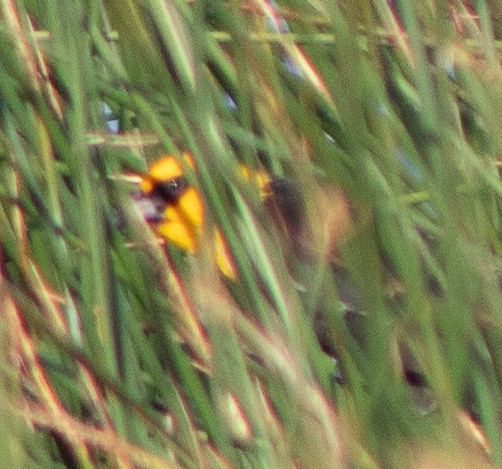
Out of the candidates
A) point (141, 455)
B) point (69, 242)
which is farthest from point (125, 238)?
point (141, 455)

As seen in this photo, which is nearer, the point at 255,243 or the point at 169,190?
the point at 255,243

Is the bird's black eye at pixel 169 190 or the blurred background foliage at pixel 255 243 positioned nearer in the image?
the blurred background foliage at pixel 255 243

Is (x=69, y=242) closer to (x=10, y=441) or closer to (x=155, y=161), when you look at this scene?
(x=155, y=161)

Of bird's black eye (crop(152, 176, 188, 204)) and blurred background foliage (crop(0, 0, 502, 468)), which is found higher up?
blurred background foliage (crop(0, 0, 502, 468))

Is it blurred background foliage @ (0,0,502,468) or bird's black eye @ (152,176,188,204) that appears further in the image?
bird's black eye @ (152,176,188,204)
